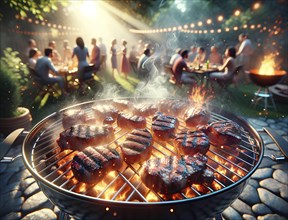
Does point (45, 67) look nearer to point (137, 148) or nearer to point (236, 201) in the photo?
point (137, 148)

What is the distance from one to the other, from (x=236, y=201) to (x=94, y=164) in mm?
2990

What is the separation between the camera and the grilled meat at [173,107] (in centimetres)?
410

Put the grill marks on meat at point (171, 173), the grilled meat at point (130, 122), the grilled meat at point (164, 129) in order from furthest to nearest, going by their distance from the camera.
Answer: the grilled meat at point (130, 122)
the grilled meat at point (164, 129)
the grill marks on meat at point (171, 173)

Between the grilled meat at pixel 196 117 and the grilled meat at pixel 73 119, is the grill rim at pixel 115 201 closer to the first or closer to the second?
the grilled meat at pixel 73 119

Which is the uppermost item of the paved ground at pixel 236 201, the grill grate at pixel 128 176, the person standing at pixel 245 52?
the person standing at pixel 245 52

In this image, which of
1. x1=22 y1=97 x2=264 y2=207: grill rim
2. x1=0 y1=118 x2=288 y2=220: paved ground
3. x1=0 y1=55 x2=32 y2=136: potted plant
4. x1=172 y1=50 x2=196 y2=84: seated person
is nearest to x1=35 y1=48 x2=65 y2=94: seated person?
x1=0 y1=55 x2=32 y2=136: potted plant

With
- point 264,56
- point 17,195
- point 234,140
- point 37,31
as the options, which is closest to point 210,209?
point 234,140

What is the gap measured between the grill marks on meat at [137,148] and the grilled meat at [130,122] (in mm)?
473

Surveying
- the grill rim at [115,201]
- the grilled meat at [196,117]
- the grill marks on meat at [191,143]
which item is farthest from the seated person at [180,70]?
the grill marks on meat at [191,143]

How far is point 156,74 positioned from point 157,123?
1050 centimetres

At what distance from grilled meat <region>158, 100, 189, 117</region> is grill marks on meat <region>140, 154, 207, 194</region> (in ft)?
5.43

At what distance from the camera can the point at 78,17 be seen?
22.5 metres

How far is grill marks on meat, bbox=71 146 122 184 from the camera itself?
7.66 feet

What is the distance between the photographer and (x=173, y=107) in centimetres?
411
